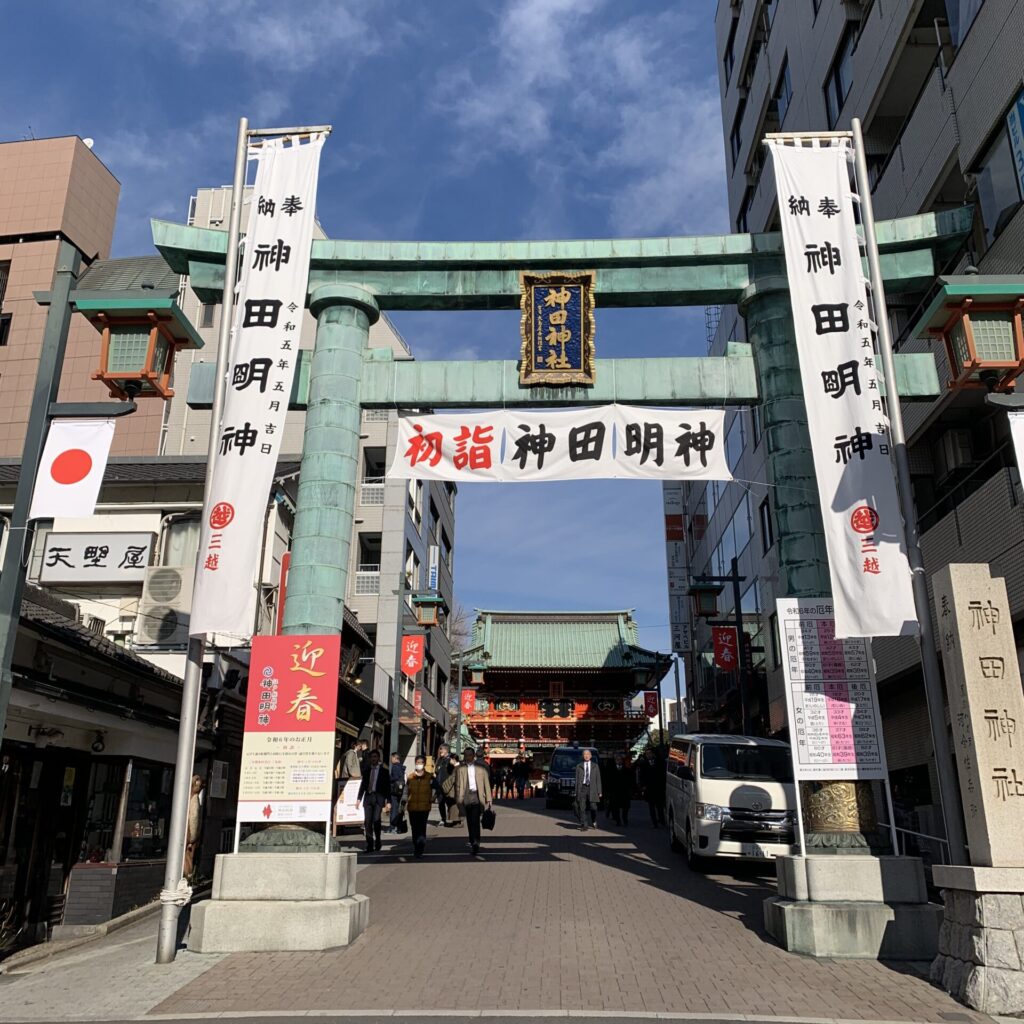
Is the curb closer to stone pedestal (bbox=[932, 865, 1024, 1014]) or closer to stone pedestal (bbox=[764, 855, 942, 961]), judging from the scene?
stone pedestal (bbox=[764, 855, 942, 961])

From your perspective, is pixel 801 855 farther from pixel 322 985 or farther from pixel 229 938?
pixel 229 938

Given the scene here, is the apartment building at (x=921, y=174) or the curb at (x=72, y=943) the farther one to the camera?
the apartment building at (x=921, y=174)

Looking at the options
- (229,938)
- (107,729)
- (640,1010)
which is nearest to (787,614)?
(640,1010)

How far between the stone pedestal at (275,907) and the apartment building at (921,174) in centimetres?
654

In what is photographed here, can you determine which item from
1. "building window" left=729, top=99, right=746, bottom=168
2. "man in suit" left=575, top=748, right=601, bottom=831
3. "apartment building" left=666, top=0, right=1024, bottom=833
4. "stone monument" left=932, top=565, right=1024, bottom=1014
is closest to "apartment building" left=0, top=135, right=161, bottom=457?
"man in suit" left=575, top=748, right=601, bottom=831

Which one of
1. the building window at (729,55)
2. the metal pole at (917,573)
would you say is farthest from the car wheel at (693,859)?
the building window at (729,55)

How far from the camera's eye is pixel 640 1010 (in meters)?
6.73

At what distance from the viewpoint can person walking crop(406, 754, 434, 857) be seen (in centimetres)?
1597

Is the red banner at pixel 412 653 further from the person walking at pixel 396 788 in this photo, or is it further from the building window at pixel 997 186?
the building window at pixel 997 186

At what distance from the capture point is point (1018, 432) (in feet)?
28.7

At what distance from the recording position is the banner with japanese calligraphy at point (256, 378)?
378 inches

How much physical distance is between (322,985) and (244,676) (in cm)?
1021

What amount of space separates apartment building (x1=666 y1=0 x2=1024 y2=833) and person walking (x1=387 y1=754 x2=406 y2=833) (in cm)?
1090

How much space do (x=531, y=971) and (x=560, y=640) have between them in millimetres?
46083
